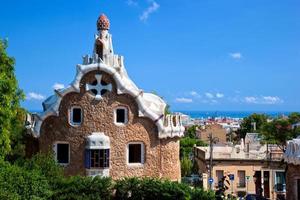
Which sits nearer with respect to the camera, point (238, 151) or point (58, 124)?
point (58, 124)

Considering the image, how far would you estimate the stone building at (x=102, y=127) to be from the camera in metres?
24.3

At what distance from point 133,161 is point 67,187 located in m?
4.11

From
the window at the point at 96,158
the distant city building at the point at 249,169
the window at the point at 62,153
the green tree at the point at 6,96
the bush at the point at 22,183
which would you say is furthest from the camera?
the distant city building at the point at 249,169

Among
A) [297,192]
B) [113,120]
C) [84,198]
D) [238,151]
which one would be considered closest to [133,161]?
[113,120]

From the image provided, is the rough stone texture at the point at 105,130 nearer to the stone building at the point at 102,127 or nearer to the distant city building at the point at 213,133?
the stone building at the point at 102,127

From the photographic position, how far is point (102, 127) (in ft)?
80.2

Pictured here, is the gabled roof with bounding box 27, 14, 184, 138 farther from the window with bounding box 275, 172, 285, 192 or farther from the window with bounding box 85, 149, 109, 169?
the window with bounding box 275, 172, 285, 192

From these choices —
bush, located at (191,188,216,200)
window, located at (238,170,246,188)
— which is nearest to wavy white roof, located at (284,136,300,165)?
bush, located at (191,188,216,200)

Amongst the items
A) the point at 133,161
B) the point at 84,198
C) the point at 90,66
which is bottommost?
the point at 84,198

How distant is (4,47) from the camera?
941 inches

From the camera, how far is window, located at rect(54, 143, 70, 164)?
2494 cm

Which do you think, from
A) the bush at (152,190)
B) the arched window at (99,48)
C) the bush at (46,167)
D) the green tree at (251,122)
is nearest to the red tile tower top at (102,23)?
the arched window at (99,48)

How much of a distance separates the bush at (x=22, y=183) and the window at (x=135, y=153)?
193 inches

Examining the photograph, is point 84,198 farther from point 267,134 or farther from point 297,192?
point 267,134
